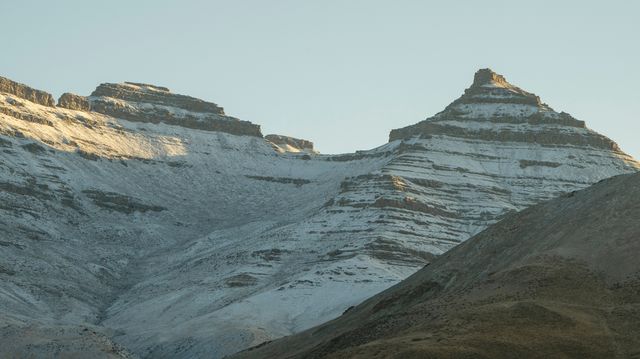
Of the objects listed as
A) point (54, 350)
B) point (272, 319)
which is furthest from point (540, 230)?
point (272, 319)

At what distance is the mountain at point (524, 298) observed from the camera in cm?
8238

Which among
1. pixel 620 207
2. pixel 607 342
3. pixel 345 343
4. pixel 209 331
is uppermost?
pixel 620 207

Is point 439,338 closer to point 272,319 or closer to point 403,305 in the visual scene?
point 403,305

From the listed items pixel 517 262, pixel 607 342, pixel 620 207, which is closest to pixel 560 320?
pixel 607 342

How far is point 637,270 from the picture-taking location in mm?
99875

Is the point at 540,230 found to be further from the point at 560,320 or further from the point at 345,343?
the point at 560,320

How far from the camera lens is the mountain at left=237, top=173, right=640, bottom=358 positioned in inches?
3243

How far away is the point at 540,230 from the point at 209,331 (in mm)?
62397

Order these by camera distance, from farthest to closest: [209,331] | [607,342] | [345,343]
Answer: [209,331] → [345,343] → [607,342]

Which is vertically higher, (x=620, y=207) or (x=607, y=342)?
(x=620, y=207)

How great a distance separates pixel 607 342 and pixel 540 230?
142 ft

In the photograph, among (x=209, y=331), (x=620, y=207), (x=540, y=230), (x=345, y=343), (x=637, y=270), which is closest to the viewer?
(x=637, y=270)

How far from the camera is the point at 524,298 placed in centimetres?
9694

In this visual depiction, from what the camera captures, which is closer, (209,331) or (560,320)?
(560,320)
